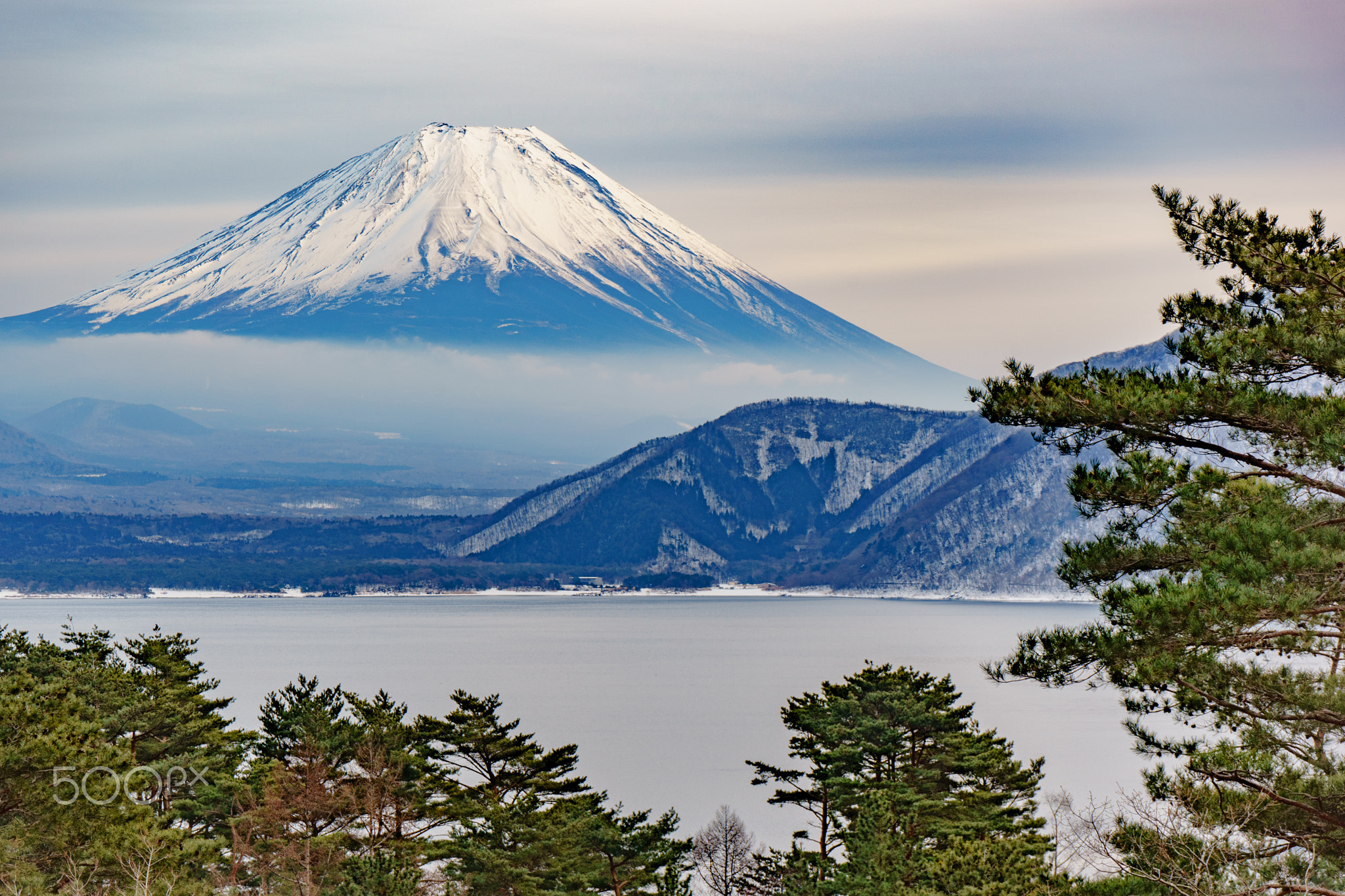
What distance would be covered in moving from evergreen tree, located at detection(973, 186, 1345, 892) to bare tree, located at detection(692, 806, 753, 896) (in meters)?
18.7

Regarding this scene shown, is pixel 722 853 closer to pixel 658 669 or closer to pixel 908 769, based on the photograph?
pixel 908 769

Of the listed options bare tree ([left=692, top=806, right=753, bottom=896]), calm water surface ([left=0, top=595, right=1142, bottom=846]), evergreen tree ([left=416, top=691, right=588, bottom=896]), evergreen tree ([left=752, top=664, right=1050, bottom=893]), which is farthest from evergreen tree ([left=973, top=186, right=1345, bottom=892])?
calm water surface ([left=0, top=595, right=1142, bottom=846])

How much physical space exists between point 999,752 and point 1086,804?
20.3 meters

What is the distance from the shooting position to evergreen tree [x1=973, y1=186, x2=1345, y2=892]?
10.1 m

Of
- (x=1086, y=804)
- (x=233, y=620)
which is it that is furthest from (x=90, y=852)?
(x=233, y=620)

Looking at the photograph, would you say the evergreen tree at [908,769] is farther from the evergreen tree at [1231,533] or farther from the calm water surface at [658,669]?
the calm water surface at [658,669]

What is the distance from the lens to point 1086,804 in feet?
129

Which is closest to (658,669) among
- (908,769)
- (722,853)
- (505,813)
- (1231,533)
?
(722,853)

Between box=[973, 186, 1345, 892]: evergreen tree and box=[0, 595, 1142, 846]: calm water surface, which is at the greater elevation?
box=[973, 186, 1345, 892]: evergreen tree

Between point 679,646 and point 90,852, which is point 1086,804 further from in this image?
point 679,646

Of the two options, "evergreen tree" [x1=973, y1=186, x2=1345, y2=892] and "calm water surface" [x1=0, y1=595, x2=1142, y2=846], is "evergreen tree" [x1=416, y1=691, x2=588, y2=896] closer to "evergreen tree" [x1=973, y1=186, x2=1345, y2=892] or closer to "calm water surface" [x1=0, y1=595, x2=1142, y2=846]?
"evergreen tree" [x1=973, y1=186, x2=1345, y2=892]

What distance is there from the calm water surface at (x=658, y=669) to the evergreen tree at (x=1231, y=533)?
2652cm

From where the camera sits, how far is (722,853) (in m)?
33.8

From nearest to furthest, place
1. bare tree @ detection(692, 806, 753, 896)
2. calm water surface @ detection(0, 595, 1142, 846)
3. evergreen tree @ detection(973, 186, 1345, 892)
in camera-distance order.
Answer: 1. evergreen tree @ detection(973, 186, 1345, 892)
2. bare tree @ detection(692, 806, 753, 896)
3. calm water surface @ detection(0, 595, 1142, 846)
